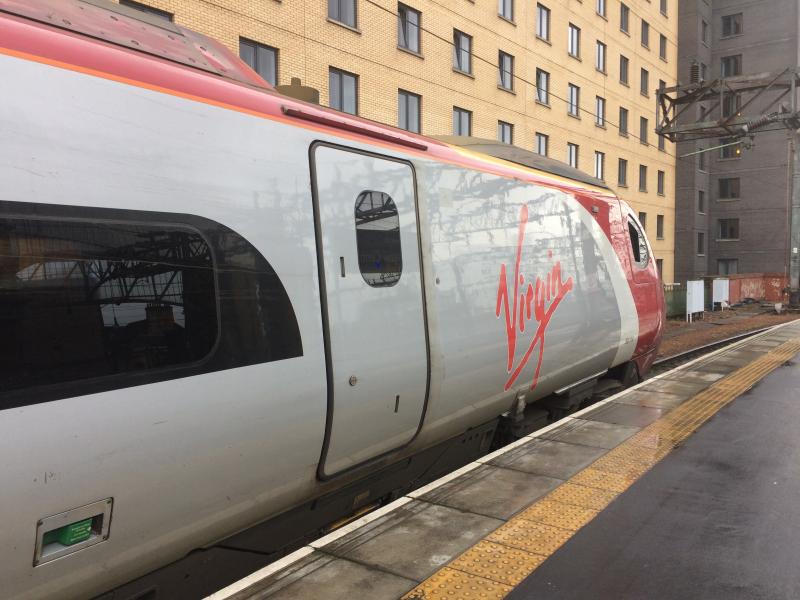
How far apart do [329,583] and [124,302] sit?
1.87 meters

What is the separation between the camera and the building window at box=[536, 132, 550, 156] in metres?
26.9

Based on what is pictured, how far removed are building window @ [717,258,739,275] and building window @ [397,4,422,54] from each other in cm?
3496

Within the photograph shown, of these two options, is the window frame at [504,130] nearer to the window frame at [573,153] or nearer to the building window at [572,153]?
the building window at [572,153]

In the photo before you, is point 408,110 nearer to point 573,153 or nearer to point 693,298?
point 573,153

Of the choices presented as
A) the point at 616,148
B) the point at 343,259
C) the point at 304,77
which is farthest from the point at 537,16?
the point at 343,259

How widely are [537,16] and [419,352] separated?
2616 cm

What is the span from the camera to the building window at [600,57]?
1261 inches

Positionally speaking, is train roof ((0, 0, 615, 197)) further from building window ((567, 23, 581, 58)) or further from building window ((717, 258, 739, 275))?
building window ((717, 258, 739, 275))

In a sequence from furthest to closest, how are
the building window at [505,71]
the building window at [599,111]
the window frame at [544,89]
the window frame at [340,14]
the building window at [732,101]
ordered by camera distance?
the building window at [599,111]
the window frame at [544,89]
the building window at [505,71]
the building window at [732,101]
the window frame at [340,14]

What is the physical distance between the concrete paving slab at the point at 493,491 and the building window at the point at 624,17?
117ft

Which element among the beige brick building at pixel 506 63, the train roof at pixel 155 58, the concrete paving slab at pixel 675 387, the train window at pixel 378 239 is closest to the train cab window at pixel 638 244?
the concrete paving slab at pixel 675 387

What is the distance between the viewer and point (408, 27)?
20281 millimetres

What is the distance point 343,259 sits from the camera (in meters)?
3.61

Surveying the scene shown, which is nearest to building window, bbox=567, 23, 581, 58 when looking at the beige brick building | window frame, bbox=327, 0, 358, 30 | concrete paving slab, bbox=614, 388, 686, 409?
the beige brick building
